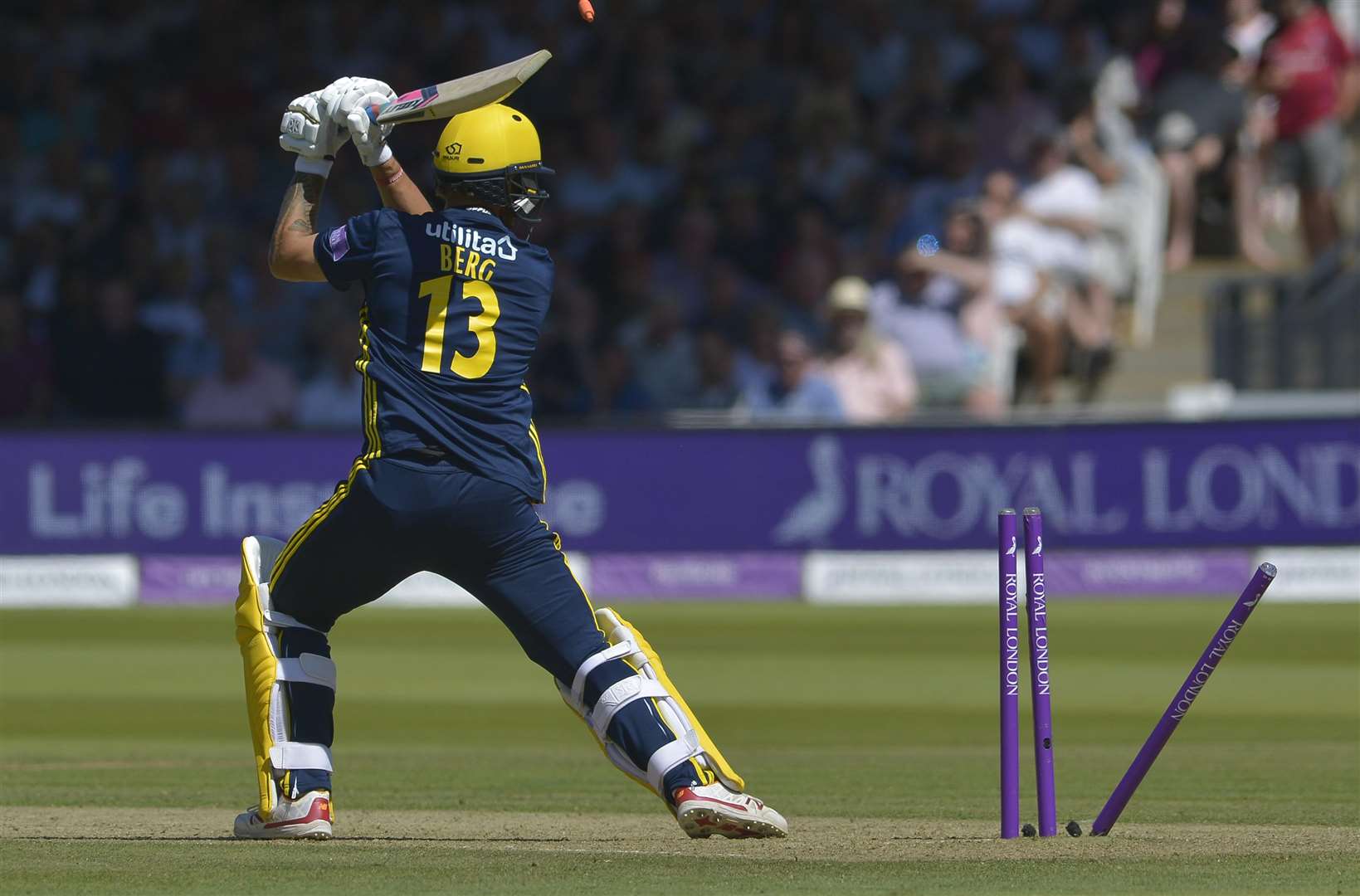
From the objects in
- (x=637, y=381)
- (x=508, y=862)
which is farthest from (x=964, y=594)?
(x=508, y=862)

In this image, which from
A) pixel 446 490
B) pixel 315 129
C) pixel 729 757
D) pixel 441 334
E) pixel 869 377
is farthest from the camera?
pixel 869 377

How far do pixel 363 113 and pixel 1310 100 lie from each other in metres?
11.4

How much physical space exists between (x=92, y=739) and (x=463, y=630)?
4260 millimetres

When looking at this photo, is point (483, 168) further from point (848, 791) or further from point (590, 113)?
point (590, 113)

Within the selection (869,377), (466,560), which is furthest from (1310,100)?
(466,560)

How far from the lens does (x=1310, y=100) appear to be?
15.4m

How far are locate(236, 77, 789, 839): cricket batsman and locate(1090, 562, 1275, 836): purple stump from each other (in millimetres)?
809

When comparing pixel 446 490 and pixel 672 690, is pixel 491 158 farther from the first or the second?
pixel 672 690

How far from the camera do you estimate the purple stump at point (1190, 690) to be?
513 cm

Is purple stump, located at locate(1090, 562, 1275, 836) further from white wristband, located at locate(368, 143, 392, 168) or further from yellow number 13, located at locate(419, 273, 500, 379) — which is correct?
white wristband, located at locate(368, 143, 392, 168)

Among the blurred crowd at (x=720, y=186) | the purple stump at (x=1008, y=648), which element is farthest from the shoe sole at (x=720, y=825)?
the blurred crowd at (x=720, y=186)

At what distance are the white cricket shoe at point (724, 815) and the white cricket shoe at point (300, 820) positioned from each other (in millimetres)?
881

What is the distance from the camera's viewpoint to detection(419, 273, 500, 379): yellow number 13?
5.32 metres

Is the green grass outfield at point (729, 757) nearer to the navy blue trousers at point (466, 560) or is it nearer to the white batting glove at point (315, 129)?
the navy blue trousers at point (466, 560)
